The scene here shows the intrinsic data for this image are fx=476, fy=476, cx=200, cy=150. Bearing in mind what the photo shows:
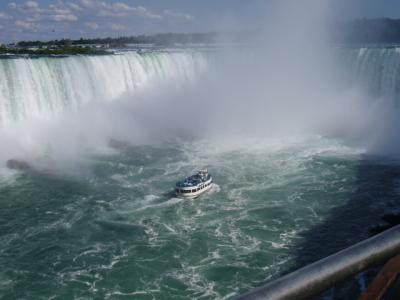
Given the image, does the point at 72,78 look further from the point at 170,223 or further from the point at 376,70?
the point at 376,70

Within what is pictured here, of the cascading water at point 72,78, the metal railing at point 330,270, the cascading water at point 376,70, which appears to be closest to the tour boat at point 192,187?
the cascading water at point 72,78

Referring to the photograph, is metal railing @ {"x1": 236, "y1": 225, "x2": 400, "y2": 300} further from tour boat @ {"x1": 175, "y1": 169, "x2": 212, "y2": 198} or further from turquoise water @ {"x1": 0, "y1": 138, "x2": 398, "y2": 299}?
tour boat @ {"x1": 175, "y1": 169, "x2": 212, "y2": 198}

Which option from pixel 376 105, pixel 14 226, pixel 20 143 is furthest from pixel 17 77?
pixel 376 105

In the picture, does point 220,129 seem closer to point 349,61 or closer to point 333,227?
point 349,61

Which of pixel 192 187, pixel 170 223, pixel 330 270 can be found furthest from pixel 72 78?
pixel 330 270

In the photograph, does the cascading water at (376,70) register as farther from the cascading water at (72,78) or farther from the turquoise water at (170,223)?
the turquoise water at (170,223)

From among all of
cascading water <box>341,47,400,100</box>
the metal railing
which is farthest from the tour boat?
cascading water <box>341,47,400,100</box>
